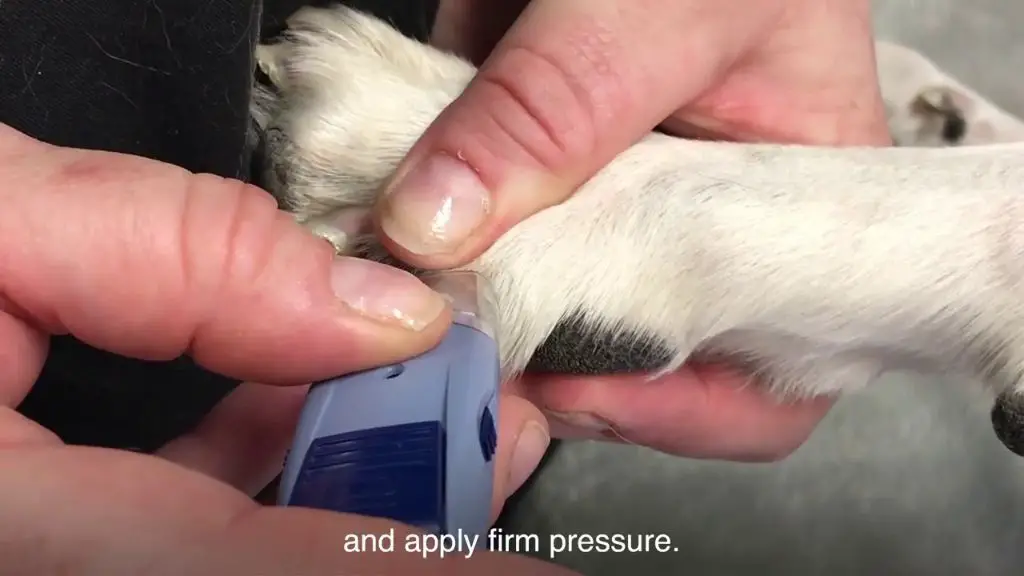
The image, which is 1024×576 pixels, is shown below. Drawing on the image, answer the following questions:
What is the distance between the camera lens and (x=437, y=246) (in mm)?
541

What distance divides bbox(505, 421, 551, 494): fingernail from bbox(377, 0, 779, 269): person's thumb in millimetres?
96

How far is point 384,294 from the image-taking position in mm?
486

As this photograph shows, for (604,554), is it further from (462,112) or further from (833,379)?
(462,112)

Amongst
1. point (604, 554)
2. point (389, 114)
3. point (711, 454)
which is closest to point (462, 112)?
point (389, 114)

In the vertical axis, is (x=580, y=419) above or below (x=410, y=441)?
below

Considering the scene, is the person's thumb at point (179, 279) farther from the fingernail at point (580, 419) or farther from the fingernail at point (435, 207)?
the fingernail at point (580, 419)

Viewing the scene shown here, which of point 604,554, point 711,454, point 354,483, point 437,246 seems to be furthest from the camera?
point 604,554

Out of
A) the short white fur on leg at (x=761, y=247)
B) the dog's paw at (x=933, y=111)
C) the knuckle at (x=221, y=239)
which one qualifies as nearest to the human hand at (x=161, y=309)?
the knuckle at (x=221, y=239)

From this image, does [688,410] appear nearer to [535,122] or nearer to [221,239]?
[535,122]

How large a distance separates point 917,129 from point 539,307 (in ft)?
1.58

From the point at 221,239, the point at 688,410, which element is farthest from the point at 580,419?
the point at 221,239

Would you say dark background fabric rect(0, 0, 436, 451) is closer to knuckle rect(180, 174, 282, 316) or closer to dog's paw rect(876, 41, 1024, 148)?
knuckle rect(180, 174, 282, 316)

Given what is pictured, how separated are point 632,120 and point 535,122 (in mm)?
67

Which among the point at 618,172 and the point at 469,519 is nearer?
the point at 469,519
